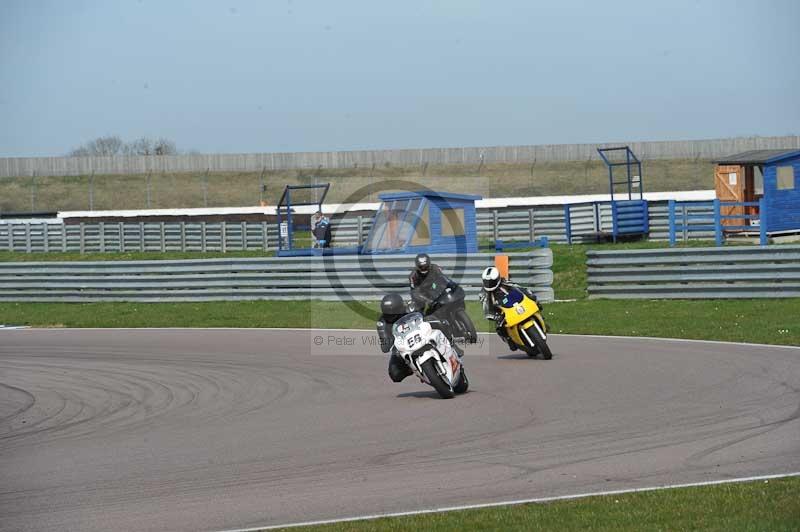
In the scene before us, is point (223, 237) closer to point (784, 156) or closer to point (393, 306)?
point (784, 156)

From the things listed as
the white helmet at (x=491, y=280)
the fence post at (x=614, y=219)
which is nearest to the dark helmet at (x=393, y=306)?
the white helmet at (x=491, y=280)

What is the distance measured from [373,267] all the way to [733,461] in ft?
53.5

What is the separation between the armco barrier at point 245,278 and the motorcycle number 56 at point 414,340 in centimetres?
1099

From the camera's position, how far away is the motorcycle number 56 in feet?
37.1

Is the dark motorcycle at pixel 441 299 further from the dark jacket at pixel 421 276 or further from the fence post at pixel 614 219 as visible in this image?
the fence post at pixel 614 219

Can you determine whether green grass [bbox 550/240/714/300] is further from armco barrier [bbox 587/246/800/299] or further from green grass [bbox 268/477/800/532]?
green grass [bbox 268/477/800/532]

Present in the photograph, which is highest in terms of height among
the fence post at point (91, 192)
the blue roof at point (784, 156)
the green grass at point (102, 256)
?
the fence post at point (91, 192)

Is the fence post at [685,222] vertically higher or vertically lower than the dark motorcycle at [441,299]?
higher

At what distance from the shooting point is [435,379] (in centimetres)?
1129

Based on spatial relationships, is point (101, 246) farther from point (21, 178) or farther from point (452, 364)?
point (452, 364)

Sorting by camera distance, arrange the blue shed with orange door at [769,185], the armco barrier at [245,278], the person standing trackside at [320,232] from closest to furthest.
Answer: the armco barrier at [245,278] < the person standing trackside at [320,232] < the blue shed with orange door at [769,185]

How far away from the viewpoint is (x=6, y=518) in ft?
22.8

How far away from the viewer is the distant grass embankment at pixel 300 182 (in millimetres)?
56875

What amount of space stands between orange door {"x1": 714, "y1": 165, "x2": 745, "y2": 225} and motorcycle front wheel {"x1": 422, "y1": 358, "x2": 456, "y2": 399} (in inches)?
964
